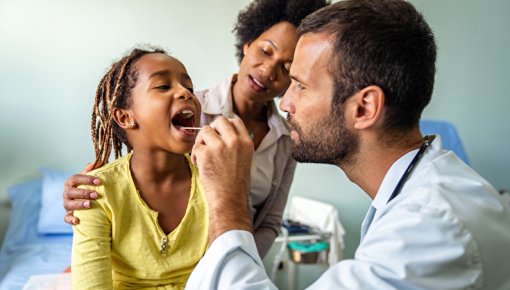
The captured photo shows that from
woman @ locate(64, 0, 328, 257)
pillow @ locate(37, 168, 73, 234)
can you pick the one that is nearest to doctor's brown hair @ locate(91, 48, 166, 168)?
woman @ locate(64, 0, 328, 257)

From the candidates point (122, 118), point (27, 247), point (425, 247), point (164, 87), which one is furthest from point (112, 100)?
point (27, 247)

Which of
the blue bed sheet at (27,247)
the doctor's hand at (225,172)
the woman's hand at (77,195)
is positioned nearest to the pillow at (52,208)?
the blue bed sheet at (27,247)

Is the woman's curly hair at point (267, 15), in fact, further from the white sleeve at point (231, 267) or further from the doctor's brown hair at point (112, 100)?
the white sleeve at point (231, 267)

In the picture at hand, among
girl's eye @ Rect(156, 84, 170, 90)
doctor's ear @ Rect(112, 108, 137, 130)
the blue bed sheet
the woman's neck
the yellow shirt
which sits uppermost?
girl's eye @ Rect(156, 84, 170, 90)

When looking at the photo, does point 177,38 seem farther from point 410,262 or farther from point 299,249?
point 410,262

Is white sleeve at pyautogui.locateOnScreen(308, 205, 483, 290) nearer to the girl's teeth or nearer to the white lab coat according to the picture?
the white lab coat

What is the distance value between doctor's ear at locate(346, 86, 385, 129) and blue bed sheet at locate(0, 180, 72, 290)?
1.61 metres

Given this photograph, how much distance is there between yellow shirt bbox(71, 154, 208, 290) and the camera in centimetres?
115

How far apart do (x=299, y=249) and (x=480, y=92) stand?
186cm

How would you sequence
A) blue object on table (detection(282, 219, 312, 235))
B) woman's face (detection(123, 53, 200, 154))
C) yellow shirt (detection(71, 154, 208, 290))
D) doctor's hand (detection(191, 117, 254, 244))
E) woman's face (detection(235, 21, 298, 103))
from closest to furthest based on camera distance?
doctor's hand (detection(191, 117, 254, 244)) → yellow shirt (detection(71, 154, 208, 290)) → woman's face (detection(123, 53, 200, 154)) → woman's face (detection(235, 21, 298, 103)) → blue object on table (detection(282, 219, 312, 235))

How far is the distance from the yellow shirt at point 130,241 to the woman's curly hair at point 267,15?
2.62 ft

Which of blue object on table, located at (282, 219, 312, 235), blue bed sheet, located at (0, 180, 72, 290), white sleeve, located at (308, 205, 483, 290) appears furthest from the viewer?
blue object on table, located at (282, 219, 312, 235)

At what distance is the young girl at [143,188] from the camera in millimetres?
1172

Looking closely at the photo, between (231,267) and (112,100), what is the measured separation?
0.70 meters
